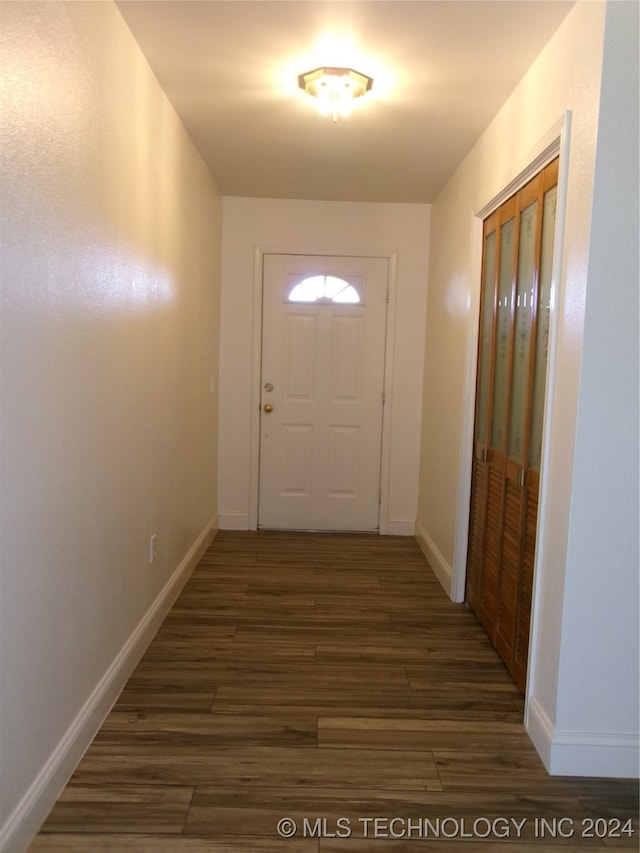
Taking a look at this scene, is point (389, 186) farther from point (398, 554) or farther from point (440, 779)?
point (440, 779)

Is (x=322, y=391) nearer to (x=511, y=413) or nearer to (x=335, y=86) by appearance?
(x=511, y=413)

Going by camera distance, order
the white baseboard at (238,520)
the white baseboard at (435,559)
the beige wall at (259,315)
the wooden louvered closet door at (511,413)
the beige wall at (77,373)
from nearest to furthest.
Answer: the beige wall at (77,373) < the wooden louvered closet door at (511,413) < the white baseboard at (435,559) < the beige wall at (259,315) < the white baseboard at (238,520)

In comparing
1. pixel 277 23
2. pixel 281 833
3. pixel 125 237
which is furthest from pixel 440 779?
pixel 277 23

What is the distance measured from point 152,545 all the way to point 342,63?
2131 mm

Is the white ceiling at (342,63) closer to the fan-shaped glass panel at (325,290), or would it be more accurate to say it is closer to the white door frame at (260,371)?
the white door frame at (260,371)

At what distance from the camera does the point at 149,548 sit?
274cm

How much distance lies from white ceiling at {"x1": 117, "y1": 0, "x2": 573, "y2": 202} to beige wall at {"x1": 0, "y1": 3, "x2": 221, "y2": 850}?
232 mm

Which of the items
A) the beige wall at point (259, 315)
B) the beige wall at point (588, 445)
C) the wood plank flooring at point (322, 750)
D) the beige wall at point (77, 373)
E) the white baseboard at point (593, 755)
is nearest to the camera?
the beige wall at point (77, 373)

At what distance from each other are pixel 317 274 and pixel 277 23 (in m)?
2.39

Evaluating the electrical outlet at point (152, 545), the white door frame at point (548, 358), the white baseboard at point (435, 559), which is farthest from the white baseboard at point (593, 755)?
the electrical outlet at point (152, 545)

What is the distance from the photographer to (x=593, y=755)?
1963mm

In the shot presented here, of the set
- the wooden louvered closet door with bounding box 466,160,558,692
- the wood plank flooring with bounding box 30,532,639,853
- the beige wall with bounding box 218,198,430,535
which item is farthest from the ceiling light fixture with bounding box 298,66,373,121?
the wood plank flooring with bounding box 30,532,639,853

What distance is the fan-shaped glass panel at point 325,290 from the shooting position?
452 cm

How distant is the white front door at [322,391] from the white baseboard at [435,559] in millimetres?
428
